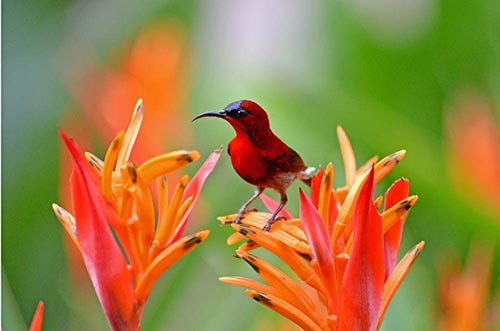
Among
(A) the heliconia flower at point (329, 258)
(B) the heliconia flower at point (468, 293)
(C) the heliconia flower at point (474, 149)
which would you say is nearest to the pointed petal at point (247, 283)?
(A) the heliconia flower at point (329, 258)

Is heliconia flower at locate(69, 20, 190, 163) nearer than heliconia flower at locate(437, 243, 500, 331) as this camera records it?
No

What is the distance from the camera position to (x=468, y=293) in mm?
499

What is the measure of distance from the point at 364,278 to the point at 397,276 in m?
0.02

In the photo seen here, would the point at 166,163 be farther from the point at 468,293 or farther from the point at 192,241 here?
the point at 468,293

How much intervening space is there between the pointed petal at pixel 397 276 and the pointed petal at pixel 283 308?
0.03 m

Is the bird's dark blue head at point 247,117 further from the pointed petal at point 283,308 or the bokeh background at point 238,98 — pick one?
the bokeh background at point 238,98

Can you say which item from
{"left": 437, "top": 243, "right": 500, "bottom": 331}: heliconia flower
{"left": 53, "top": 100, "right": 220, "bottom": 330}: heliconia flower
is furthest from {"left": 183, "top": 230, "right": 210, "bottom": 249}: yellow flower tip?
{"left": 437, "top": 243, "right": 500, "bottom": 331}: heliconia flower

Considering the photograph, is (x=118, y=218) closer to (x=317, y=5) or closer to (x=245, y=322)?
(x=245, y=322)

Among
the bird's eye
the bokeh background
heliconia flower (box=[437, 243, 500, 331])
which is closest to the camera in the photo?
the bird's eye

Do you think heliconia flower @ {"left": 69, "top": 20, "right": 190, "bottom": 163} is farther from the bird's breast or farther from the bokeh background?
the bird's breast

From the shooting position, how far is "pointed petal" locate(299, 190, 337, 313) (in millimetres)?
295

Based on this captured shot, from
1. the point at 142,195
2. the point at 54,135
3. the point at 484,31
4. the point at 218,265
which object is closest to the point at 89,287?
the point at 218,265

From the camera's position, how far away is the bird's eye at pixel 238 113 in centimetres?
26

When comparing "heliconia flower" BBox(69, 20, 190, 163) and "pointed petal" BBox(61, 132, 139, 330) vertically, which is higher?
"heliconia flower" BBox(69, 20, 190, 163)
